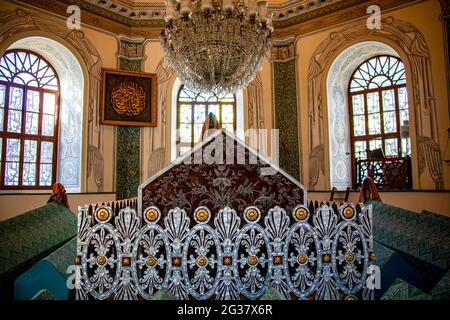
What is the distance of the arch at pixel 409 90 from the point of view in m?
4.76

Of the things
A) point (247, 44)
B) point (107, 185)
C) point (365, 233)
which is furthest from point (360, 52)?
point (107, 185)

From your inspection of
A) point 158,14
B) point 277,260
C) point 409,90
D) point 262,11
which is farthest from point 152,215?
point 158,14

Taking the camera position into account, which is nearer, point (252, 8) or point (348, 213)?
point (348, 213)

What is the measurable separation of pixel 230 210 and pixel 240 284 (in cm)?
45

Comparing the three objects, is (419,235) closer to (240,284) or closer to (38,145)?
(240,284)

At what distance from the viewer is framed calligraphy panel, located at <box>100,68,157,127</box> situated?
593 centimetres

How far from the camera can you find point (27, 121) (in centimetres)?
544

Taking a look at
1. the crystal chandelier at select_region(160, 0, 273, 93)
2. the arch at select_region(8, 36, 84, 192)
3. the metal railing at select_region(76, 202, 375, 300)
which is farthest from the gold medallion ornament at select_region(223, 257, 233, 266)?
the arch at select_region(8, 36, 84, 192)

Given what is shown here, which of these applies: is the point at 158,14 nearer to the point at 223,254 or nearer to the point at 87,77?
the point at 87,77

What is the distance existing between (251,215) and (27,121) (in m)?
5.03

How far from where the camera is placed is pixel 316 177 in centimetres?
585

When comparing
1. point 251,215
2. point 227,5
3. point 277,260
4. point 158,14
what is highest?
point 158,14

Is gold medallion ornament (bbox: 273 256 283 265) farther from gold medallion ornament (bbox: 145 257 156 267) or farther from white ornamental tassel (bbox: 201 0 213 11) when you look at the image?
white ornamental tassel (bbox: 201 0 213 11)

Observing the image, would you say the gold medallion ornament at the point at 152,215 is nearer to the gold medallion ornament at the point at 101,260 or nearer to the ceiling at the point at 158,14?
the gold medallion ornament at the point at 101,260
